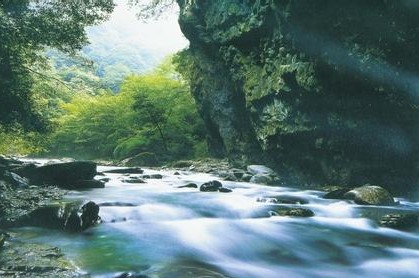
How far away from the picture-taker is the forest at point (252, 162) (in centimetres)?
671

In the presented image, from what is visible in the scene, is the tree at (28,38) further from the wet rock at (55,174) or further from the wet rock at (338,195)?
the wet rock at (338,195)

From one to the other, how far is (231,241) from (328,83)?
8799 millimetres

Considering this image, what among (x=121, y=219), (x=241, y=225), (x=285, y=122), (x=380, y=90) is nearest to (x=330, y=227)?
(x=241, y=225)

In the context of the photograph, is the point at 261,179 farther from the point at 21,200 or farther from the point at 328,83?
the point at 21,200

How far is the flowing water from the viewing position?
606cm

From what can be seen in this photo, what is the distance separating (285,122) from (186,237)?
400 inches

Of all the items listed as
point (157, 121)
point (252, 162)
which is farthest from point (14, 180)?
point (157, 121)

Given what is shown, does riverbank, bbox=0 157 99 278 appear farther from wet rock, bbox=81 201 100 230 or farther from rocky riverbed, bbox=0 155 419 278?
wet rock, bbox=81 201 100 230

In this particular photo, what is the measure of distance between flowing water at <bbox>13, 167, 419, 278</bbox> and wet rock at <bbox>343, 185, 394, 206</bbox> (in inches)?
14.2

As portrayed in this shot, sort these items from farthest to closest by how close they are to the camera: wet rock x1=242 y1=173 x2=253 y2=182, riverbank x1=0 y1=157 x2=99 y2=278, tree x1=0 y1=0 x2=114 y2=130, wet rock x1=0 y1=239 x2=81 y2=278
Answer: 1. wet rock x1=242 y1=173 x2=253 y2=182
2. tree x1=0 y1=0 x2=114 y2=130
3. riverbank x1=0 y1=157 x2=99 y2=278
4. wet rock x1=0 y1=239 x2=81 y2=278

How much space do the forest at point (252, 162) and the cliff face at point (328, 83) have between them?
0.05m

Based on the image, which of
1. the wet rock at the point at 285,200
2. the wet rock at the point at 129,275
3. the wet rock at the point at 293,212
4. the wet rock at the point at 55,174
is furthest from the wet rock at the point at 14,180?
the wet rock at the point at 129,275

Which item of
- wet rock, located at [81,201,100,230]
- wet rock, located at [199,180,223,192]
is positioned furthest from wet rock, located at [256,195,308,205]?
wet rock, located at [81,201,100,230]

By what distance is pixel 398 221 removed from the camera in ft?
29.2
